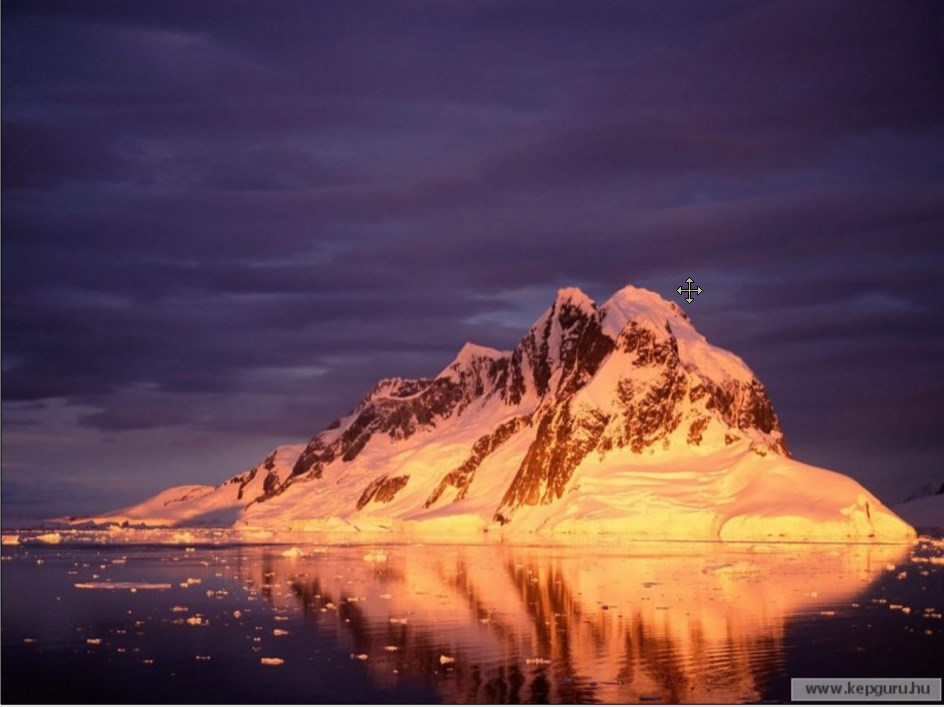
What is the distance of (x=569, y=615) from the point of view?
54188mm

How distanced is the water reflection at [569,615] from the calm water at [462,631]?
13 cm

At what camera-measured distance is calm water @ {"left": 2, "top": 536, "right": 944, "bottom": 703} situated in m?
37.8

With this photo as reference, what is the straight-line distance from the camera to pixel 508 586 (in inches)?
2707

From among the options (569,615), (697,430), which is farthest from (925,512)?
(569,615)

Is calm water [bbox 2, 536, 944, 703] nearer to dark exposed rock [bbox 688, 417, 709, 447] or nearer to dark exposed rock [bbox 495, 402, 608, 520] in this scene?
dark exposed rock [bbox 688, 417, 709, 447]

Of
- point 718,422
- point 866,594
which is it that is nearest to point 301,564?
point 866,594

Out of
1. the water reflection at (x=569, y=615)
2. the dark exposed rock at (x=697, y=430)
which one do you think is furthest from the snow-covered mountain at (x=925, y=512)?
the water reflection at (x=569, y=615)

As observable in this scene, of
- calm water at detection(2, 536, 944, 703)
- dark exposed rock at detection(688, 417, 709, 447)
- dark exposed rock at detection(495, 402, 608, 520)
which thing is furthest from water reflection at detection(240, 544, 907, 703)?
dark exposed rock at detection(495, 402, 608, 520)

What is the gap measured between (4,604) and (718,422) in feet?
443

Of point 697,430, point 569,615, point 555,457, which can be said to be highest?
point 697,430

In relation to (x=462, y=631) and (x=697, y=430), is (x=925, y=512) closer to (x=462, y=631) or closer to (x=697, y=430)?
(x=697, y=430)

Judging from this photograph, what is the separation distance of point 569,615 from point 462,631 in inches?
267

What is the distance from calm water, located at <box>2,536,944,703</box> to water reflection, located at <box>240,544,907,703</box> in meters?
0.13

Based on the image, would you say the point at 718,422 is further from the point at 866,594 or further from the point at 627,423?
the point at 866,594
